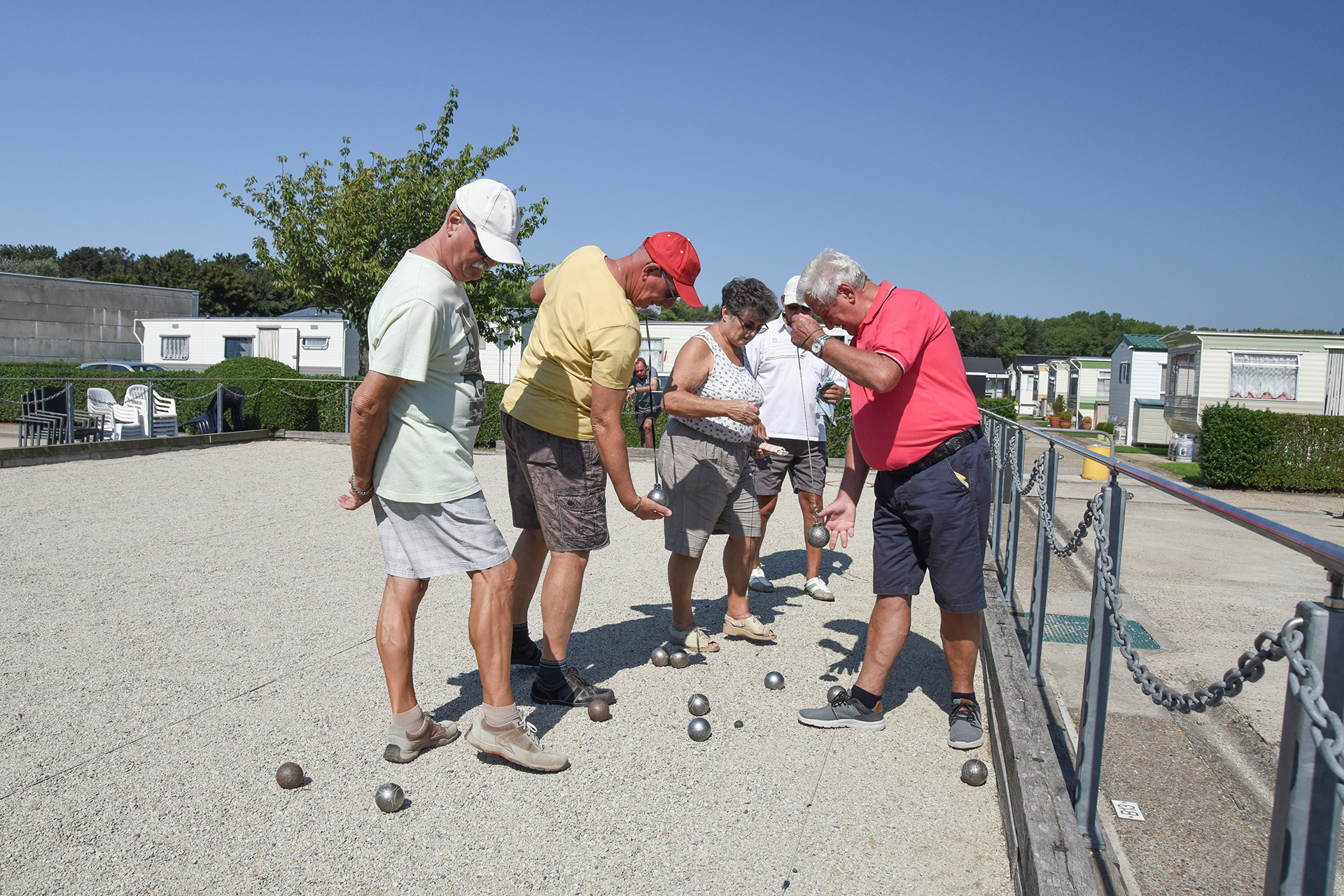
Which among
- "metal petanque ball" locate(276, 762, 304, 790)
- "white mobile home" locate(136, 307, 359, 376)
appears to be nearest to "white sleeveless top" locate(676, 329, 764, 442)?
"metal petanque ball" locate(276, 762, 304, 790)

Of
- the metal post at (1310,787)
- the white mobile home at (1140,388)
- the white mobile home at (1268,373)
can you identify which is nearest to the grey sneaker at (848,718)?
the metal post at (1310,787)

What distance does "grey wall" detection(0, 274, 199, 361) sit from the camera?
34031 mm

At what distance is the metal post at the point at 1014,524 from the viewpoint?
5.42 meters

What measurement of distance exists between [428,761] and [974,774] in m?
2.07

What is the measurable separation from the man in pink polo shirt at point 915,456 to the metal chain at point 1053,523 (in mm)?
377

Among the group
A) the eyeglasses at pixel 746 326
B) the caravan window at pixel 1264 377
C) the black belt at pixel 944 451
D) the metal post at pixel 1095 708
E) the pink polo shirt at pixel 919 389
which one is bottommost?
the metal post at pixel 1095 708

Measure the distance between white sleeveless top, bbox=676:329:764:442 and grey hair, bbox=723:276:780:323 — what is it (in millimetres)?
208

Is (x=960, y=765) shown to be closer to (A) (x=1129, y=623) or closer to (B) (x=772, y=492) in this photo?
(B) (x=772, y=492)

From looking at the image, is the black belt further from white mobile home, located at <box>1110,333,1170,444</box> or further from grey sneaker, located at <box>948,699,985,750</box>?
white mobile home, located at <box>1110,333,1170,444</box>

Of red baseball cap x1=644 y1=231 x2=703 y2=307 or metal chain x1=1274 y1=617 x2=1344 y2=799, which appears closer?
metal chain x1=1274 y1=617 x2=1344 y2=799

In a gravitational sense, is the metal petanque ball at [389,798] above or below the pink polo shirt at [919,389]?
below

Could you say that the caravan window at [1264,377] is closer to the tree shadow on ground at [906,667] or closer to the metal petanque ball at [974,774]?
the tree shadow on ground at [906,667]

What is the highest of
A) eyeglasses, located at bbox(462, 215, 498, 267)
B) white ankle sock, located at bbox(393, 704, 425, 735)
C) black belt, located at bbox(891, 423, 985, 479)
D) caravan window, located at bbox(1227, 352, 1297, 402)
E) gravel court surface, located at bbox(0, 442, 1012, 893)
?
caravan window, located at bbox(1227, 352, 1297, 402)

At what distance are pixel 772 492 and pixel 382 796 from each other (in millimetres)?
3500
